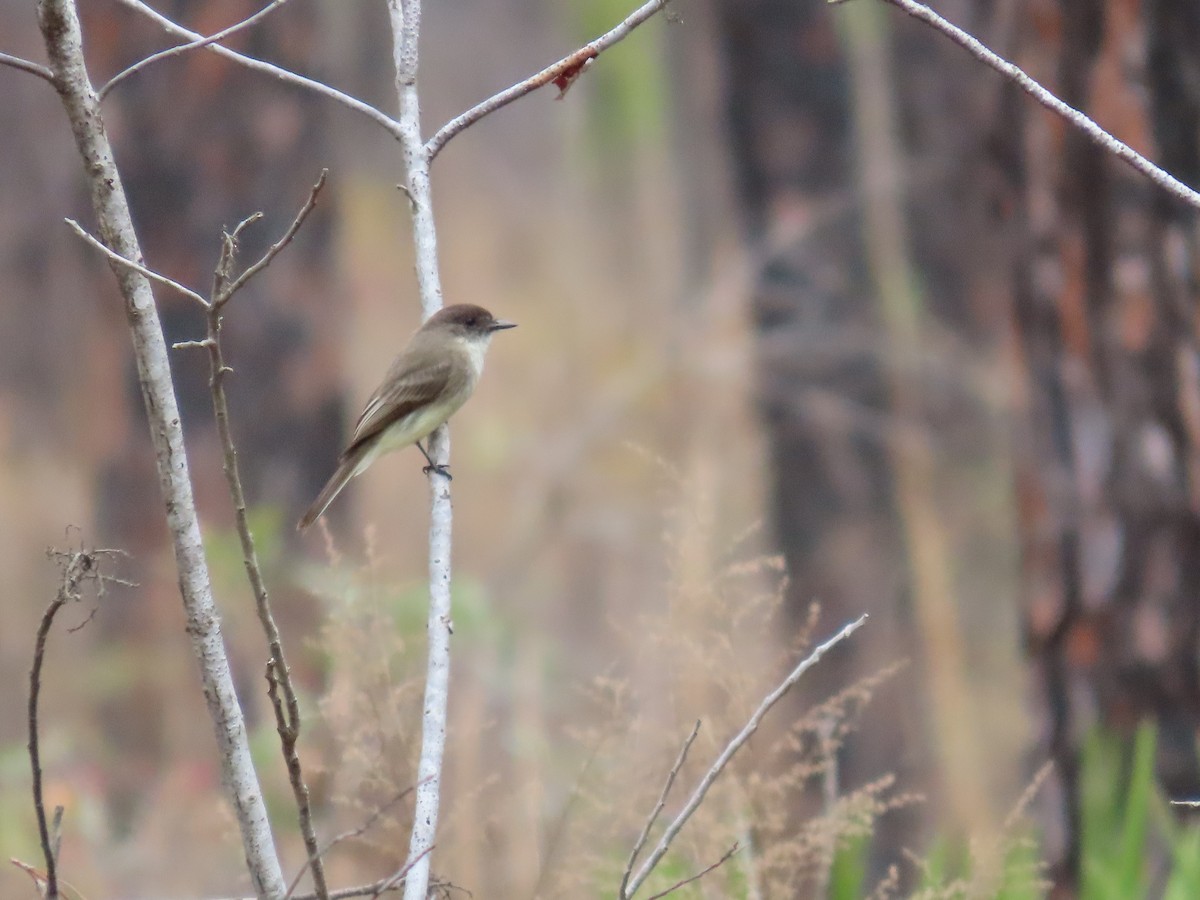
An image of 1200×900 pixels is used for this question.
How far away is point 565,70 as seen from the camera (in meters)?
2.15

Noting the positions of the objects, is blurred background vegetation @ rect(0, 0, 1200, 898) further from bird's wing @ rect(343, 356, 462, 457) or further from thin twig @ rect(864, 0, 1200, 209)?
thin twig @ rect(864, 0, 1200, 209)

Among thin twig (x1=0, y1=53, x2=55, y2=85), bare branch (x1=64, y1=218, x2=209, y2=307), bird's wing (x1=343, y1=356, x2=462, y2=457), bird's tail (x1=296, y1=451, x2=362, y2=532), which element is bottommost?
bird's tail (x1=296, y1=451, x2=362, y2=532)

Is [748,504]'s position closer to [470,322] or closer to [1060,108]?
[470,322]

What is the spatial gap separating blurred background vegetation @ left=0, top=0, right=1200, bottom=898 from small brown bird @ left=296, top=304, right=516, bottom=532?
34cm

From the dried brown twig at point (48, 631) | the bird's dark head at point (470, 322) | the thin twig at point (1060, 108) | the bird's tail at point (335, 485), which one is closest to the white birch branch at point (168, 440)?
the dried brown twig at point (48, 631)

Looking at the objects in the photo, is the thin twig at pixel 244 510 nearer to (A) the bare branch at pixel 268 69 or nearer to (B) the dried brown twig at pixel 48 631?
(B) the dried brown twig at pixel 48 631

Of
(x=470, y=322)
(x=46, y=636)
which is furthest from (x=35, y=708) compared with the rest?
(x=470, y=322)

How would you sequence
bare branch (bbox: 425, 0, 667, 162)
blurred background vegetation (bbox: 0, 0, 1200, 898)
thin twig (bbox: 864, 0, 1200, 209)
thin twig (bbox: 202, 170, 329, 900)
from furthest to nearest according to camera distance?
blurred background vegetation (bbox: 0, 0, 1200, 898) < bare branch (bbox: 425, 0, 667, 162) < thin twig (bbox: 864, 0, 1200, 209) < thin twig (bbox: 202, 170, 329, 900)

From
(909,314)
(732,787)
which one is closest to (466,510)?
(909,314)

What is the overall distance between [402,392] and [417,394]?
9cm

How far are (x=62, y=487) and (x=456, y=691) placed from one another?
11651mm

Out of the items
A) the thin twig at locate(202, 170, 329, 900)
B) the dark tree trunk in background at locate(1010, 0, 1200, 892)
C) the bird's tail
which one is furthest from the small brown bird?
the thin twig at locate(202, 170, 329, 900)

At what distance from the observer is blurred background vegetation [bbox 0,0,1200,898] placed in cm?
296

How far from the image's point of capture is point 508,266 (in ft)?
63.1
